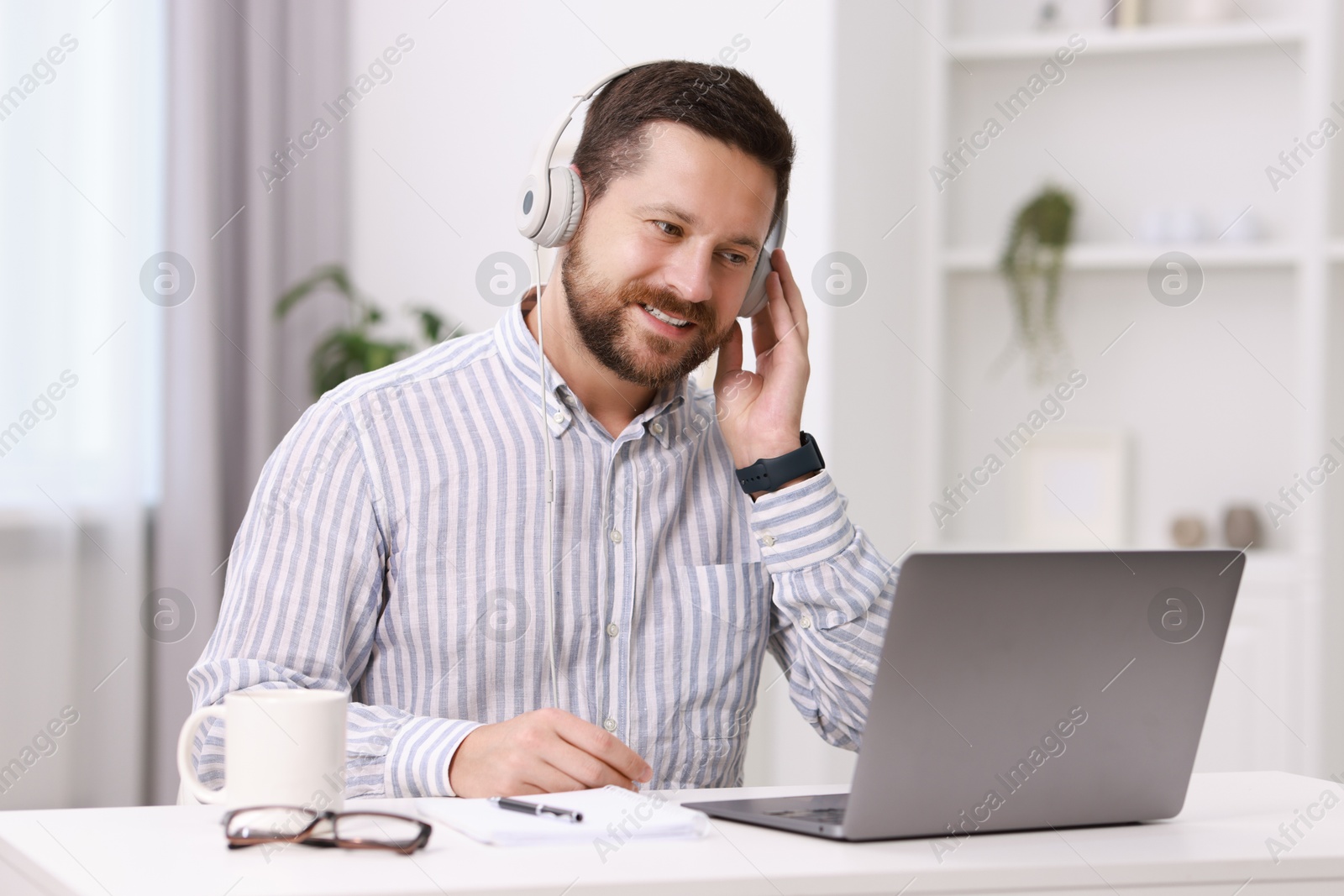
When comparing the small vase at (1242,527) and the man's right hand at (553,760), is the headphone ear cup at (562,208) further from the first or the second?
the small vase at (1242,527)

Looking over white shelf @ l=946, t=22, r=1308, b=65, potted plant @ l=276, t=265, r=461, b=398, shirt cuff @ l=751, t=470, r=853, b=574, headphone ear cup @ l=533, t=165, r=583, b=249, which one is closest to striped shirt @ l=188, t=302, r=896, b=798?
shirt cuff @ l=751, t=470, r=853, b=574

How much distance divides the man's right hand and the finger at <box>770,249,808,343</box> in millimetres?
622

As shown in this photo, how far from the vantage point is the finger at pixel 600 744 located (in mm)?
1023

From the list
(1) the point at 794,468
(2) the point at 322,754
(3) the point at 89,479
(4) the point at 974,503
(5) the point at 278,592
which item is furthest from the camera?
(4) the point at 974,503

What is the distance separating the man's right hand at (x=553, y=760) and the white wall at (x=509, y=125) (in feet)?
5.38

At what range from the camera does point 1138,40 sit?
297cm

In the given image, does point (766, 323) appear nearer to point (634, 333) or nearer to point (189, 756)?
point (634, 333)

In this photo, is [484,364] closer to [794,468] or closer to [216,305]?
[794,468]

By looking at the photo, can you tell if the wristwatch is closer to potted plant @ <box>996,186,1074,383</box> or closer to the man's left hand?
the man's left hand

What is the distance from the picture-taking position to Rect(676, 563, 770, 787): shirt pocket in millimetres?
1406

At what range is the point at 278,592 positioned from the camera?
1228 millimetres

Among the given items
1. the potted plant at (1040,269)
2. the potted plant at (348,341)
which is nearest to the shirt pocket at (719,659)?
the potted plant at (348,341)

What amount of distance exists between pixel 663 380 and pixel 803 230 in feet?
4.25

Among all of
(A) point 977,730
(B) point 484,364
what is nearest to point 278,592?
(B) point 484,364
